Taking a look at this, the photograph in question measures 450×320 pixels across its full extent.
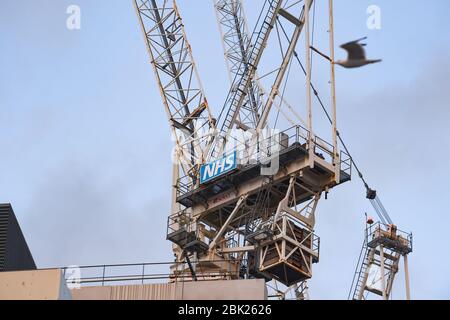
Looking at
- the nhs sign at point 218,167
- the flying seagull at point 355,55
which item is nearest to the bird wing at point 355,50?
the flying seagull at point 355,55

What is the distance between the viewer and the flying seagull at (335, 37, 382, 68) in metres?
55.9

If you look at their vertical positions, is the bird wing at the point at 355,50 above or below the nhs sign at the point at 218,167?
below

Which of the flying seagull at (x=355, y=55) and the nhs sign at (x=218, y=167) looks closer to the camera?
the flying seagull at (x=355, y=55)

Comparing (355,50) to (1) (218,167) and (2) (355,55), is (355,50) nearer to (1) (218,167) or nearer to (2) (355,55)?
(2) (355,55)

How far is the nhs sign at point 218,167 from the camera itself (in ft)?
348

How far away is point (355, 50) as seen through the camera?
56.5 m

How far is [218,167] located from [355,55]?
51315mm

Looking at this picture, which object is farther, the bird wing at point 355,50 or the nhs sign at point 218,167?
the nhs sign at point 218,167

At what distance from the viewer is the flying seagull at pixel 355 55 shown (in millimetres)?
55875

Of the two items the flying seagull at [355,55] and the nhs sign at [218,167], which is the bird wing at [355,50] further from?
the nhs sign at [218,167]

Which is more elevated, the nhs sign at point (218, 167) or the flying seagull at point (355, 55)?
the nhs sign at point (218, 167)

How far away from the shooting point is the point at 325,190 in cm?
10481
